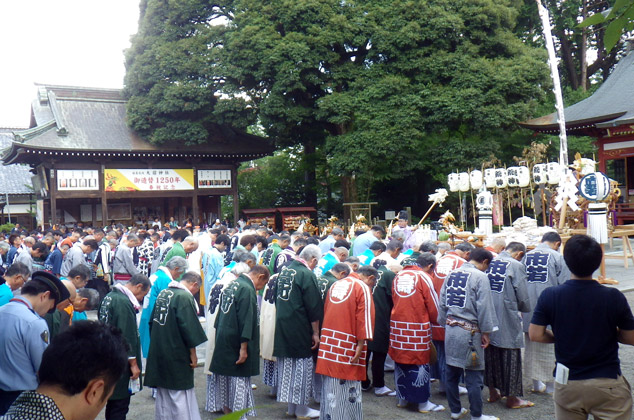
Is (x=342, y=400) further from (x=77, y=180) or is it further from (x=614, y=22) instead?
(x=77, y=180)

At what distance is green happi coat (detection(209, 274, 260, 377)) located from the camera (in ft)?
16.9

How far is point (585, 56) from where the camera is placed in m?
27.5

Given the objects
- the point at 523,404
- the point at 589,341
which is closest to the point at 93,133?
the point at 523,404

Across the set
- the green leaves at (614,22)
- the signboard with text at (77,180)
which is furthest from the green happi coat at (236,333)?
the signboard with text at (77,180)

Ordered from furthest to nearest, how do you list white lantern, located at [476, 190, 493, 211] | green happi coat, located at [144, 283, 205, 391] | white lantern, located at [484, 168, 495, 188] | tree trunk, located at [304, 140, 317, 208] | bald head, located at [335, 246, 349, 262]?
tree trunk, located at [304, 140, 317, 208], white lantern, located at [484, 168, 495, 188], white lantern, located at [476, 190, 493, 211], bald head, located at [335, 246, 349, 262], green happi coat, located at [144, 283, 205, 391]

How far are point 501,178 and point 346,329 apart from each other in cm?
966

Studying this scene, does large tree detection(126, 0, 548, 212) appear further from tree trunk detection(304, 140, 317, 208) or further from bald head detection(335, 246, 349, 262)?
bald head detection(335, 246, 349, 262)

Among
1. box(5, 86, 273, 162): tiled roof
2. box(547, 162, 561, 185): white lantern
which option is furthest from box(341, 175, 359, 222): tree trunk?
box(547, 162, 561, 185): white lantern

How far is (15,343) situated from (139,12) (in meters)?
24.5

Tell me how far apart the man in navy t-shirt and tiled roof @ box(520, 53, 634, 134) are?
16269 millimetres

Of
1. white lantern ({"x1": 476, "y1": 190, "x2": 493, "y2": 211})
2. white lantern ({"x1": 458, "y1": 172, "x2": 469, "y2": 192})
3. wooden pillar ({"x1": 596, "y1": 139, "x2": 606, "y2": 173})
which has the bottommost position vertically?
white lantern ({"x1": 476, "y1": 190, "x2": 493, "y2": 211})

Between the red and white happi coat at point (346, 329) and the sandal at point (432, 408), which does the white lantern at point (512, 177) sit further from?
the red and white happi coat at point (346, 329)

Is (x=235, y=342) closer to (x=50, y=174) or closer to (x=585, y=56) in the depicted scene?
(x=50, y=174)

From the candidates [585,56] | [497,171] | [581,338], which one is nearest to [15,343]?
[581,338]
